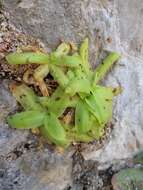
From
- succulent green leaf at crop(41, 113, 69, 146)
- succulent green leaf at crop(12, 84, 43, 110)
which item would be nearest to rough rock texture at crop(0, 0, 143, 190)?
succulent green leaf at crop(12, 84, 43, 110)

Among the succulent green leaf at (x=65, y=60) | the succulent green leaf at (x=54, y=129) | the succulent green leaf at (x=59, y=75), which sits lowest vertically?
the succulent green leaf at (x=54, y=129)

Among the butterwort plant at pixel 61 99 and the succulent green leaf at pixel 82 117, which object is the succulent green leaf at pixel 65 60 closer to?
the butterwort plant at pixel 61 99

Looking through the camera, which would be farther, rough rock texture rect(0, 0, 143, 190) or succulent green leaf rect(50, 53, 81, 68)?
rough rock texture rect(0, 0, 143, 190)

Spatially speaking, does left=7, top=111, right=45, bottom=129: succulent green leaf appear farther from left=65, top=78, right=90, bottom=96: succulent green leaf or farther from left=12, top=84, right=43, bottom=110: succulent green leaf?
left=65, top=78, right=90, bottom=96: succulent green leaf

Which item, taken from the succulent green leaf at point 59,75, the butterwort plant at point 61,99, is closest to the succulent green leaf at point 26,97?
the butterwort plant at point 61,99

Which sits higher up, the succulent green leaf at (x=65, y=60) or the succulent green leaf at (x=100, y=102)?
the succulent green leaf at (x=65, y=60)

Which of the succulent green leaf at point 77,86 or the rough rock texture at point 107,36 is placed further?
the rough rock texture at point 107,36

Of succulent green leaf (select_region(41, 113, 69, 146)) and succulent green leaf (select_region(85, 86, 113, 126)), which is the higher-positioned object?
succulent green leaf (select_region(85, 86, 113, 126))

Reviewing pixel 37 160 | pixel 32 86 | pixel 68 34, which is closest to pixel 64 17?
pixel 68 34

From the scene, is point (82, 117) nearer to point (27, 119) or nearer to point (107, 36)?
point (27, 119)
